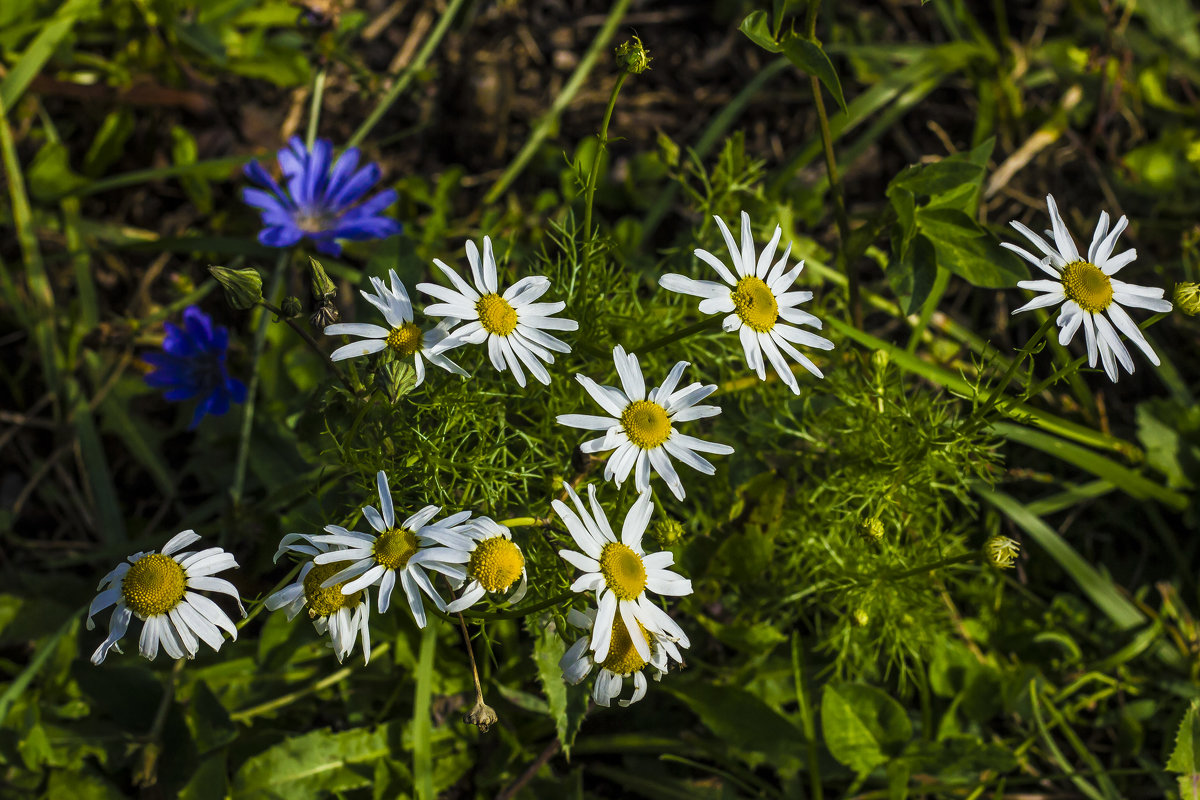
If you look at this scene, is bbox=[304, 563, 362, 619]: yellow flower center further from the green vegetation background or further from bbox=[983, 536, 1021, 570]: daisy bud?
bbox=[983, 536, 1021, 570]: daisy bud

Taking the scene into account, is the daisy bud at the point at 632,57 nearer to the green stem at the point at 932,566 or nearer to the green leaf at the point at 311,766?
the green stem at the point at 932,566

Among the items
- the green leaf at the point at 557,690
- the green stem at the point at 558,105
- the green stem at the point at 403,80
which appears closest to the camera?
the green leaf at the point at 557,690

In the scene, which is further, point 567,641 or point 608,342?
point 608,342

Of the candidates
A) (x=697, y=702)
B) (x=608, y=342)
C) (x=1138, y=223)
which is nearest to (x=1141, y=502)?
(x=1138, y=223)

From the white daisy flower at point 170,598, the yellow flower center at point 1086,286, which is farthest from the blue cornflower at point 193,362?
the yellow flower center at point 1086,286

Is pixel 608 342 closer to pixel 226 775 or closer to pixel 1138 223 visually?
pixel 226 775

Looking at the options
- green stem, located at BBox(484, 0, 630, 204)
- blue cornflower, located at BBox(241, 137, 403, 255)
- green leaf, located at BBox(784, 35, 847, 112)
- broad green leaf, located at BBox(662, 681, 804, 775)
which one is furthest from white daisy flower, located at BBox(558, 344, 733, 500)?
green stem, located at BBox(484, 0, 630, 204)

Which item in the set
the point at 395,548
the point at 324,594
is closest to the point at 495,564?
the point at 395,548
